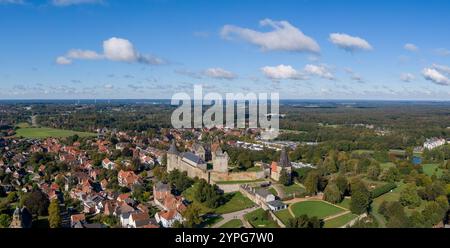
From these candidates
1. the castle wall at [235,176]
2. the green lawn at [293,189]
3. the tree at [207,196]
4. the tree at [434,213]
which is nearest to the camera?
the tree at [434,213]

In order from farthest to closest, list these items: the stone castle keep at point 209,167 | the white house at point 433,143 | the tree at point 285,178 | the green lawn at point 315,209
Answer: the white house at point 433,143 < the stone castle keep at point 209,167 < the tree at point 285,178 < the green lawn at point 315,209

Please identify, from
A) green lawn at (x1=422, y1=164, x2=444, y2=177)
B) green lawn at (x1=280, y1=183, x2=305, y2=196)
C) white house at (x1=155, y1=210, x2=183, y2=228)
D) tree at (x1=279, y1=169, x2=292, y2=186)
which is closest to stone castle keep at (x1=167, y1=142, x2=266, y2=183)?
tree at (x1=279, y1=169, x2=292, y2=186)

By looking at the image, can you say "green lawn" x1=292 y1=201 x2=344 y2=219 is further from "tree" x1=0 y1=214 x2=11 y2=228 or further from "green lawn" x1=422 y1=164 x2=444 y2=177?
"green lawn" x1=422 y1=164 x2=444 y2=177

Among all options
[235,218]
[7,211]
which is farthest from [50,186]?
[235,218]

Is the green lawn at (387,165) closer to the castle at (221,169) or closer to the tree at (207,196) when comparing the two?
the castle at (221,169)

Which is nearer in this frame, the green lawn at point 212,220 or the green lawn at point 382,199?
the green lawn at point 212,220

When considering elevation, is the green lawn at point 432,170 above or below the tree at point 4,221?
below

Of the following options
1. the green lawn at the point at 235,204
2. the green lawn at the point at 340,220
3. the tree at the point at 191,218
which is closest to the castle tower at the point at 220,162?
the green lawn at the point at 235,204
